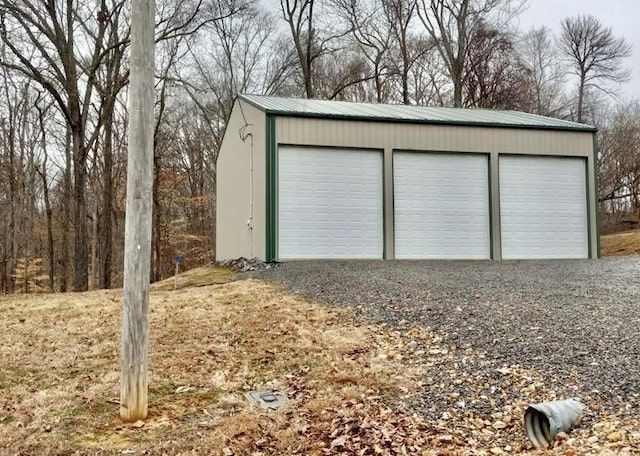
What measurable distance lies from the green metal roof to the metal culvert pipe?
8722 millimetres

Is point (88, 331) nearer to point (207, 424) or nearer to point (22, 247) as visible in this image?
point (207, 424)

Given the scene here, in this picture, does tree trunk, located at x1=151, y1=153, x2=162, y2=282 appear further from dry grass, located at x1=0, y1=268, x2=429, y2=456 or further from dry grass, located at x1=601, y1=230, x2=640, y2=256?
dry grass, located at x1=601, y1=230, x2=640, y2=256

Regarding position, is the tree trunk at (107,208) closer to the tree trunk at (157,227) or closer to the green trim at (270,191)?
the tree trunk at (157,227)

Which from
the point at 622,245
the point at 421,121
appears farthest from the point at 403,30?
the point at 421,121

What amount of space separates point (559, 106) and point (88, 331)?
24653mm

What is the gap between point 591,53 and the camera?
2527cm

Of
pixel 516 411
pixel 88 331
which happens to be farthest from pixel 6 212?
pixel 516 411

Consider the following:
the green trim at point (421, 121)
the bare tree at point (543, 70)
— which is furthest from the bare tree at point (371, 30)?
the green trim at point (421, 121)

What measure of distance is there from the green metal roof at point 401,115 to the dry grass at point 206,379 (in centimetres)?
540

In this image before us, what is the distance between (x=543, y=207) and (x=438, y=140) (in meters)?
2.93

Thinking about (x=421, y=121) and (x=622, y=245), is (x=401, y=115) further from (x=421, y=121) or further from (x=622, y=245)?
(x=622, y=245)

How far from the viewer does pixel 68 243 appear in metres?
19.7

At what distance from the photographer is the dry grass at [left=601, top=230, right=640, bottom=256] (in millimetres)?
16062

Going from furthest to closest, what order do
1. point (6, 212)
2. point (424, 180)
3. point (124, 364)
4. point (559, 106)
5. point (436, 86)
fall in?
point (559, 106)
point (436, 86)
point (6, 212)
point (424, 180)
point (124, 364)
